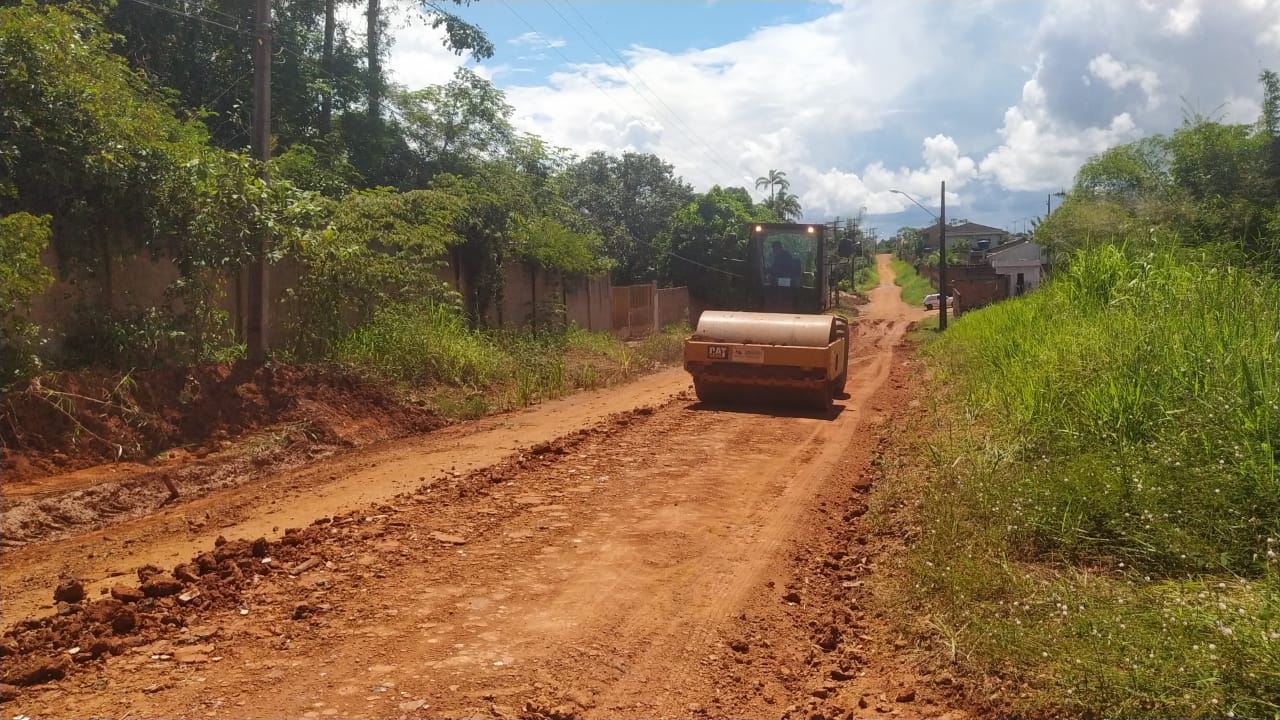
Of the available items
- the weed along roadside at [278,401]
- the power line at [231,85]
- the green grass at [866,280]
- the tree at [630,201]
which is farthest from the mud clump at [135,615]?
the green grass at [866,280]

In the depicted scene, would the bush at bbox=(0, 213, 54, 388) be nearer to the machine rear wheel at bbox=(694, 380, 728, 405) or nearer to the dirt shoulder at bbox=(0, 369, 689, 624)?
the dirt shoulder at bbox=(0, 369, 689, 624)

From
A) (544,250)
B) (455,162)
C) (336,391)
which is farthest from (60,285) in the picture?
(455,162)

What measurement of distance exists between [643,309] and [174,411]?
19.6 m

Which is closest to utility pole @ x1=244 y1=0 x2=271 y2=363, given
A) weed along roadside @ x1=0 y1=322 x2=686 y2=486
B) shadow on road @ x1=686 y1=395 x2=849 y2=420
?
weed along roadside @ x1=0 y1=322 x2=686 y2=486

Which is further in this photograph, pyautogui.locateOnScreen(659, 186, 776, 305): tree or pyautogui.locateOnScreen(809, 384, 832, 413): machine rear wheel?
pyautogui.locateOnScreen(659, 186, 776, 305): tree

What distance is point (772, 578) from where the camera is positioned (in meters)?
5.14

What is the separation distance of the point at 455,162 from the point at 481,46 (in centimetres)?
358

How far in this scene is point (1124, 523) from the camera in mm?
4824

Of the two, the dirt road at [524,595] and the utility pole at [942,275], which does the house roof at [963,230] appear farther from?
the dirt road at [524,595]

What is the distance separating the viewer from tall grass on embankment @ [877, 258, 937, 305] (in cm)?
6725

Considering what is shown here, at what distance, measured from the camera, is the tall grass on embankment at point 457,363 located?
12.5 m

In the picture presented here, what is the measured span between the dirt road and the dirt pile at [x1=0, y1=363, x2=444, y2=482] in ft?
4.91

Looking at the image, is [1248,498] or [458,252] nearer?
[1248,498]

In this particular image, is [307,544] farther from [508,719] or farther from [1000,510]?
[1000,510]
